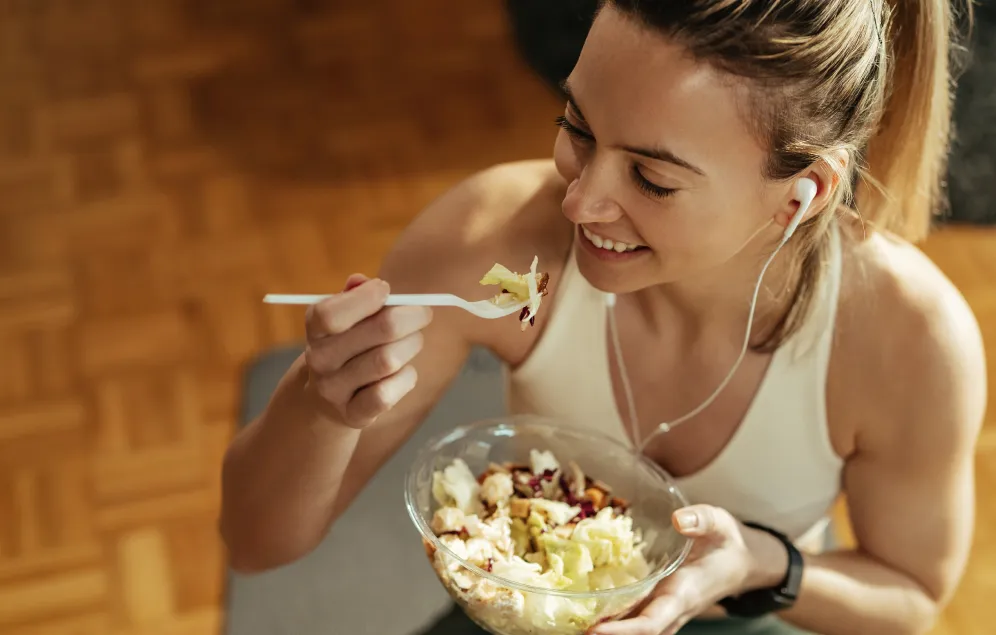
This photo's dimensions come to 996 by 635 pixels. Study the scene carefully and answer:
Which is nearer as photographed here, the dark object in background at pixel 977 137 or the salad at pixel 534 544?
the salad at pixel 534 544

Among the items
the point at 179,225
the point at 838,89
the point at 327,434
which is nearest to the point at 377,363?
the point at 327,434

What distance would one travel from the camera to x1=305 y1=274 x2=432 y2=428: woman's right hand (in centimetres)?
85

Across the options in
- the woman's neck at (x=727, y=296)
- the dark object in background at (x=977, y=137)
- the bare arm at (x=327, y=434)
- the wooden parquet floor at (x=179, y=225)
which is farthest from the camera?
the dark object in background at (x=977, y=137)

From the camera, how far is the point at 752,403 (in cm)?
125

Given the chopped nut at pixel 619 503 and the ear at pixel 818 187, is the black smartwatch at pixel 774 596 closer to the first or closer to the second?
the chopped nut at pixel 619 503

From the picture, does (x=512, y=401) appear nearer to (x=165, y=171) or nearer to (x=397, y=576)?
(x=397, y=576)

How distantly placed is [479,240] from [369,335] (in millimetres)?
344

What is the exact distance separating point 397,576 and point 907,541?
85 centimetres

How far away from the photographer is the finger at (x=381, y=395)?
89cm

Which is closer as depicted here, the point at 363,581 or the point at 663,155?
the point at 663,155

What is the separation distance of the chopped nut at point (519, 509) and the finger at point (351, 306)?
0.98 feet

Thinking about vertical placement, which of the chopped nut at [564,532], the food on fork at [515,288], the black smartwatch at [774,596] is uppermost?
the food on fork at [515,288]

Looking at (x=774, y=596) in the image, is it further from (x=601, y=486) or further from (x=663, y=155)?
(x=663, y=155)

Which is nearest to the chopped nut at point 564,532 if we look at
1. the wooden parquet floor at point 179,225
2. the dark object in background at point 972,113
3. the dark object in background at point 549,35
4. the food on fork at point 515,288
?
the food on fork at point 515,288
